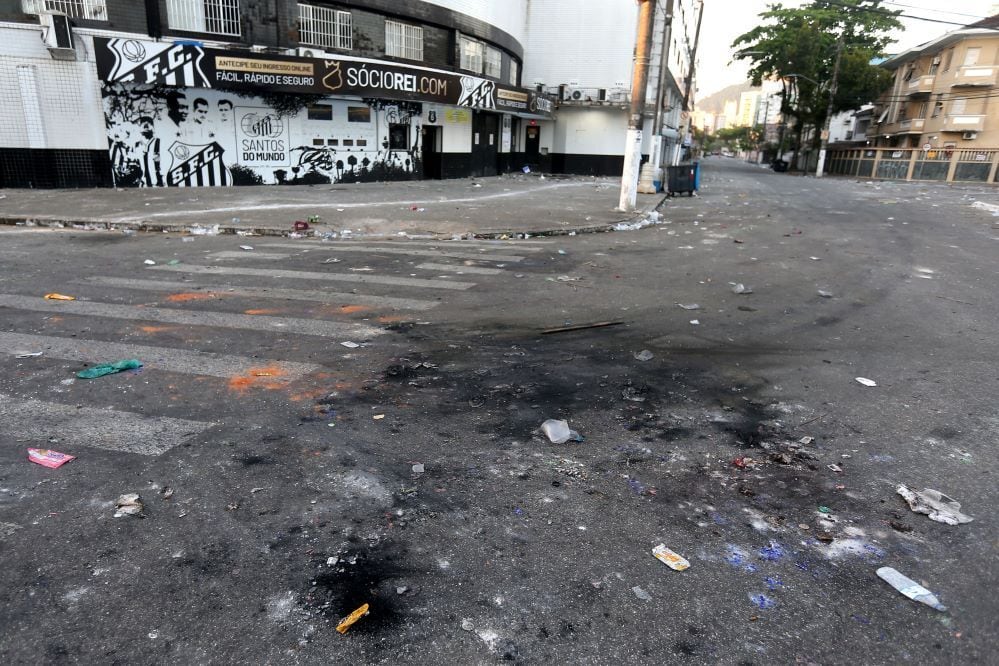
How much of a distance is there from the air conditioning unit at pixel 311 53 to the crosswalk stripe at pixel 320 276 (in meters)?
15.4

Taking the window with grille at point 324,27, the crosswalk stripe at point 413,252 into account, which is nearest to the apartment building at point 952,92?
the window with grille at point 324,27

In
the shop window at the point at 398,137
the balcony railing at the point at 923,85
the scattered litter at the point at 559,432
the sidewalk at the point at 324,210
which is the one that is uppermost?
the balcony railing at the point at 923,85

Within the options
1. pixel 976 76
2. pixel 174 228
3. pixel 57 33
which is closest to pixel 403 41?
pixel 57 33

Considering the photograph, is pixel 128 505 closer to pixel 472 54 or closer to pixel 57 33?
pixel 57 33

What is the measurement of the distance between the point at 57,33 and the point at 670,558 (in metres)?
22.6

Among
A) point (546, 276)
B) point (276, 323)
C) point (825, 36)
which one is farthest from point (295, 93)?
point (825, 36)

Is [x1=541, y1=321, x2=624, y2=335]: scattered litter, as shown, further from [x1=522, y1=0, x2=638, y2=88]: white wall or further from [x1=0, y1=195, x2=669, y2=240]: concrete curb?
[x1=522, y1=0, x2=638, y2=88]: white wall

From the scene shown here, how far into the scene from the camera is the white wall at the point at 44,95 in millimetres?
18078

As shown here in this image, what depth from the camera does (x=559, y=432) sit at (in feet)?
13.3

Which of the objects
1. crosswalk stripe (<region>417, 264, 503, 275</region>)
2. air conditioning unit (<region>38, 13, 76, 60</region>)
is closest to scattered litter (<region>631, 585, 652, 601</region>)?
crosswalk stripe (<region>417, 264, 503, 275</region>)

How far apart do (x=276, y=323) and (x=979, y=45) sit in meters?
57.0

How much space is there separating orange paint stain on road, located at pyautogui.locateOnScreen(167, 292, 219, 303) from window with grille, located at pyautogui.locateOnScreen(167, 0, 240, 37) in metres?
16.9

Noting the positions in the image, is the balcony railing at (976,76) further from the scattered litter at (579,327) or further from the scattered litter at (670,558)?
the scattered litter at (670,558)

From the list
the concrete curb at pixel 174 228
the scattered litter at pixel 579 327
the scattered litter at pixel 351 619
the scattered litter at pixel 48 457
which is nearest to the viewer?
the scattered litter at pixel 351 619
